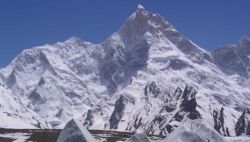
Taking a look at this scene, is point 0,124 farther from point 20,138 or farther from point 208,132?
point 208,132

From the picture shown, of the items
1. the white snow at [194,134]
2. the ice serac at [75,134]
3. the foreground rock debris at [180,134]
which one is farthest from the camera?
the white snow at [194,134]

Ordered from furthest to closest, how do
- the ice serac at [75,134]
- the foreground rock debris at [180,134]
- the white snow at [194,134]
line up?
the white snow at [194,134]
the foreground rock debris at [180,134]
the ice serac at [75,134]

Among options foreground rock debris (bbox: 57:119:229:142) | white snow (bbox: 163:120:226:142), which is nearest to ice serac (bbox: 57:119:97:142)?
foreground rock debris (bbox: 57:119:229:142)

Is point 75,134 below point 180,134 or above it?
above

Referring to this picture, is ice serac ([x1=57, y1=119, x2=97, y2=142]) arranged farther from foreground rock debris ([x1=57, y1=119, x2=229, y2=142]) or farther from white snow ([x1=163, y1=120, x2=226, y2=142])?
white snow ([x1=163, y1=120, x2=226, y2=142])

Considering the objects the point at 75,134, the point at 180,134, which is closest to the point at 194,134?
the point at 180,134

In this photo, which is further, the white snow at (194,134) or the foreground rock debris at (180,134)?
the white snow at (194,134)

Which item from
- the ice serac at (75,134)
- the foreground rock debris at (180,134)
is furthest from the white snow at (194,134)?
the ice serac at (75,134)

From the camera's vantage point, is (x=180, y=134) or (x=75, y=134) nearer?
(x=75, y=134)

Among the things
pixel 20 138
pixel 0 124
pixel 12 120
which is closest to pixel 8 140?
pixel 20 138

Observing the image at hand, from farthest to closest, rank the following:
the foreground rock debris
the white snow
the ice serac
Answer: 1. the white snow
2. the foreground rock debris
3. the ice serac

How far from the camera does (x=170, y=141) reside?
5500 centimetres

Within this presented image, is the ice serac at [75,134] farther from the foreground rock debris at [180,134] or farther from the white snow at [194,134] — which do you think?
the white snow at [194,134]

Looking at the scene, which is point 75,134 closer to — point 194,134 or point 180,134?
point 180,134
